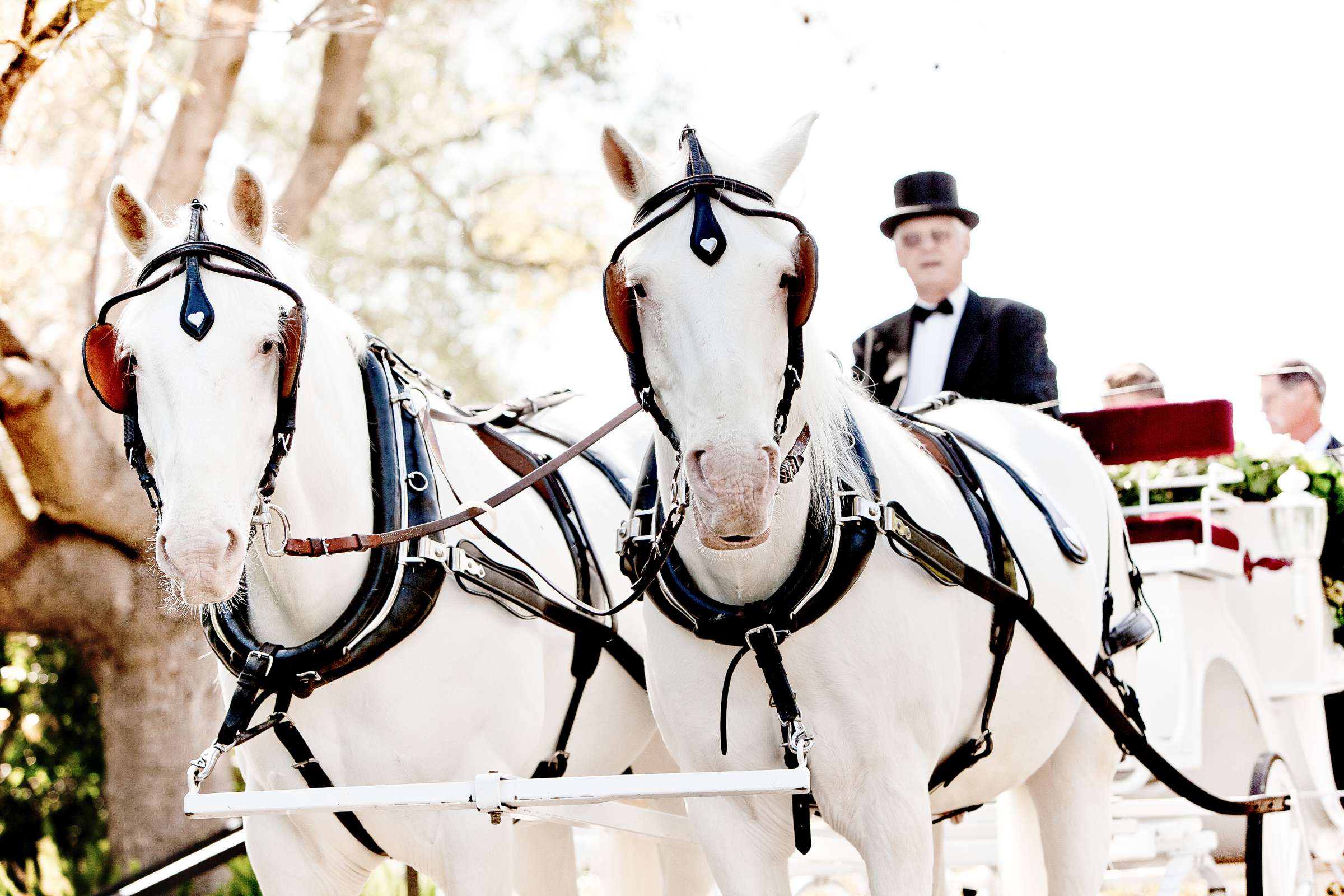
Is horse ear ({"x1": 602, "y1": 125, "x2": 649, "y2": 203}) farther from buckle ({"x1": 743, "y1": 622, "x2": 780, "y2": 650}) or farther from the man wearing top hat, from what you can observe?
the man wearing top hat

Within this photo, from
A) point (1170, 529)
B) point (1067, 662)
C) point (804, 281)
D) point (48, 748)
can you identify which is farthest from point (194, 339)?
point (48, 748)

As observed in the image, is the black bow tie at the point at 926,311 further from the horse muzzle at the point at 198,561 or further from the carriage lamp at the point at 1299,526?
the horse muzzle at the point at 198,561

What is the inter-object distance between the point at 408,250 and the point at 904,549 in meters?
12.3

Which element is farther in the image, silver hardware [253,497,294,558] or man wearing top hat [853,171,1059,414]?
man wearing top hat [853,171,1059,414]

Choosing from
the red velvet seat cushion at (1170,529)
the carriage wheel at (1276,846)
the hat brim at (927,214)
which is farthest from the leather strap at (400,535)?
the red velvet seat cushion at (1170,529)

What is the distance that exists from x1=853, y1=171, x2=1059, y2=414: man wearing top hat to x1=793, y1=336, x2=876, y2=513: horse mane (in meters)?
1.66

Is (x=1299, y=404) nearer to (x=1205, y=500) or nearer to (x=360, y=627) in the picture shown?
(x=1205, y=500)

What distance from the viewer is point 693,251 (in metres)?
2.18

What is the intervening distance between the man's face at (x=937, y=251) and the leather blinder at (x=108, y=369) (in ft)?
8.99

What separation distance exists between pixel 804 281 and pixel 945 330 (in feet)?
7.28

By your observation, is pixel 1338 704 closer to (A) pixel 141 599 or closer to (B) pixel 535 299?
(A) pixel 141 599

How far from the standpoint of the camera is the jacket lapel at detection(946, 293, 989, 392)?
167 inches

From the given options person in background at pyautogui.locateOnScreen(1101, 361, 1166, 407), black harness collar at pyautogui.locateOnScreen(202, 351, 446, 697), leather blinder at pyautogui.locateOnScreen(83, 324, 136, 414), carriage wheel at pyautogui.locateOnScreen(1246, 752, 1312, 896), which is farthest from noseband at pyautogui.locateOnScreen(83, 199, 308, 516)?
person in background at pyautogui.locateOnScreen(1101, 361, 1166, 407)

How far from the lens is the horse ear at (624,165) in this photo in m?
2.38
